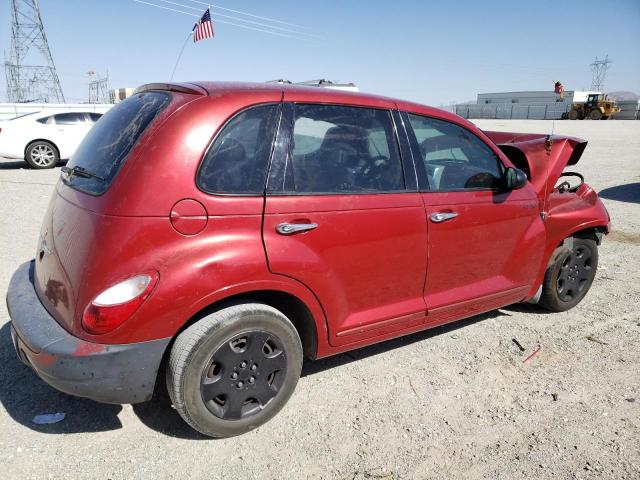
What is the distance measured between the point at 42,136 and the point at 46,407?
11802 mm

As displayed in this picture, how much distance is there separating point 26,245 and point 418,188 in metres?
4.98

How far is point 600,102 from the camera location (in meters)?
46.8

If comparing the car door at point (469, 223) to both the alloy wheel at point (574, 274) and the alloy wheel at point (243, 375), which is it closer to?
the alloy wheel at point (574, 274)

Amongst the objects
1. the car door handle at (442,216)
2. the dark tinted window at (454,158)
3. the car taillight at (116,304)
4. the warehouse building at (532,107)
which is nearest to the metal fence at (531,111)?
the warehouse building at (532,107)

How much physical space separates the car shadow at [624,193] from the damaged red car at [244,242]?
735cm

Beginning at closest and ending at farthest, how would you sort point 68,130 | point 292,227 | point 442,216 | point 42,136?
point 292,227, point 442,216, point 42,136, point 68,130

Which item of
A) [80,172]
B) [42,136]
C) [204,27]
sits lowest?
[42,136]

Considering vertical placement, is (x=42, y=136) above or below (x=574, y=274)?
above

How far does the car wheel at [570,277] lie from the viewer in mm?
4102

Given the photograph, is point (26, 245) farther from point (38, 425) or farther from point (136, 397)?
point (136, 397)

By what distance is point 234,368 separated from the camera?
2.49m

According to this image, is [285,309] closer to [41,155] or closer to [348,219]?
[348,219]

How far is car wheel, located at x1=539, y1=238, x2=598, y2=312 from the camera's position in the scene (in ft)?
13.5

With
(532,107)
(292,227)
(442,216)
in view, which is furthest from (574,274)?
(532,107)
